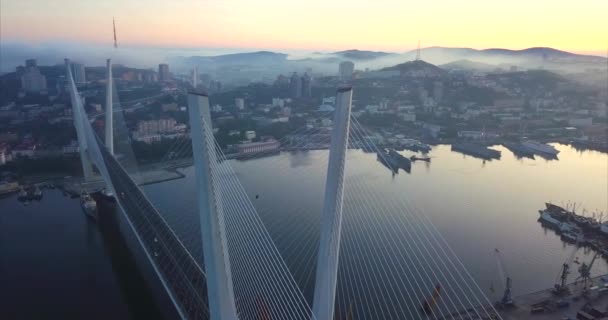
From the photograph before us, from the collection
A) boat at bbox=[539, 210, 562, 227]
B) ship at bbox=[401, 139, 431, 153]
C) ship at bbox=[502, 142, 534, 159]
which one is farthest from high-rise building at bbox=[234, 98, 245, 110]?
boat at bbox=[539, 210, 562, 227]

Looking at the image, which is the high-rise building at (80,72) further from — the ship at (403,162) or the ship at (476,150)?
the ship at (476,150)

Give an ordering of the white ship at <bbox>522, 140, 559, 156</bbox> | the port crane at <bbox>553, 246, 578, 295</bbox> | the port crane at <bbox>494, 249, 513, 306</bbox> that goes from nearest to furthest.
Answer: the port crane at <bbox>494, 249, 513, 306</bbox> < the port crane at <bbox>553, 246, 578, 295</bbox> < the white ship at <bbox>522, 140, 559, 156</bbox>

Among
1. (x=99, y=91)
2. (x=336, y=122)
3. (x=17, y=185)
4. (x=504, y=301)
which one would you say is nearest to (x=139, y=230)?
(x=336, y=122)

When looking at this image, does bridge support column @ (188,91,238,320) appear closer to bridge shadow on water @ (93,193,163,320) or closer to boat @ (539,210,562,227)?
bridge shadow on water @ (93,193,163,320)

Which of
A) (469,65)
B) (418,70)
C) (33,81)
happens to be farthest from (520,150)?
(469,65)

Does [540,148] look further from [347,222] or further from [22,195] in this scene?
[22,195]
